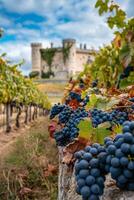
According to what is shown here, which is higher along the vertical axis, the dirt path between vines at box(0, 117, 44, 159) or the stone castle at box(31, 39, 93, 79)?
the stone castle at box(31, 39, 93, 79)

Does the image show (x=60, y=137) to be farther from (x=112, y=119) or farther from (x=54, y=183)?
(x=54, y=183)

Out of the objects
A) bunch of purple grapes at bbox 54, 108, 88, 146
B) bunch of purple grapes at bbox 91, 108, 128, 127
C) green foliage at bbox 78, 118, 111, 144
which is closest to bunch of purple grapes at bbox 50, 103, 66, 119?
bunch of purple grapes at bbox 54, 108, 88, 146

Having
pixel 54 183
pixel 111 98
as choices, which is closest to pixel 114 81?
pixel 54 183

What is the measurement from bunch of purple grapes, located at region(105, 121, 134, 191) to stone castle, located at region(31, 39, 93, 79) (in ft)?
287

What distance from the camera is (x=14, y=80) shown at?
20.8 metres

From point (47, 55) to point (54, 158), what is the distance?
8582 cm

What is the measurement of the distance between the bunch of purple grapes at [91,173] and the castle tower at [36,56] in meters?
91.2

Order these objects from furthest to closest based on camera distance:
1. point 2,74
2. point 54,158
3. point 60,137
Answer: point 2,74
point 54,158
point 60,137

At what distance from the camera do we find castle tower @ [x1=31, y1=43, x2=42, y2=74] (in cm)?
9331

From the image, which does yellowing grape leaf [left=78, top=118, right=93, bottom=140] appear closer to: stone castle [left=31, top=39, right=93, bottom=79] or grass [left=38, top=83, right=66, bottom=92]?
grass [left=38, top=83, right=66, bottom=92]

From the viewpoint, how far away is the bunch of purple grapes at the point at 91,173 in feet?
5.35

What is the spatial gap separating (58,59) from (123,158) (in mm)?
90377

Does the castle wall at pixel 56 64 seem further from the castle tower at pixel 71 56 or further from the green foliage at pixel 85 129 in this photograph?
the green foliage at pixel 85 129

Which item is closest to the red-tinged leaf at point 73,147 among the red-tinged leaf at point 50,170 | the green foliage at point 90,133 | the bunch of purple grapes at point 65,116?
the green foliage at point 90,133
